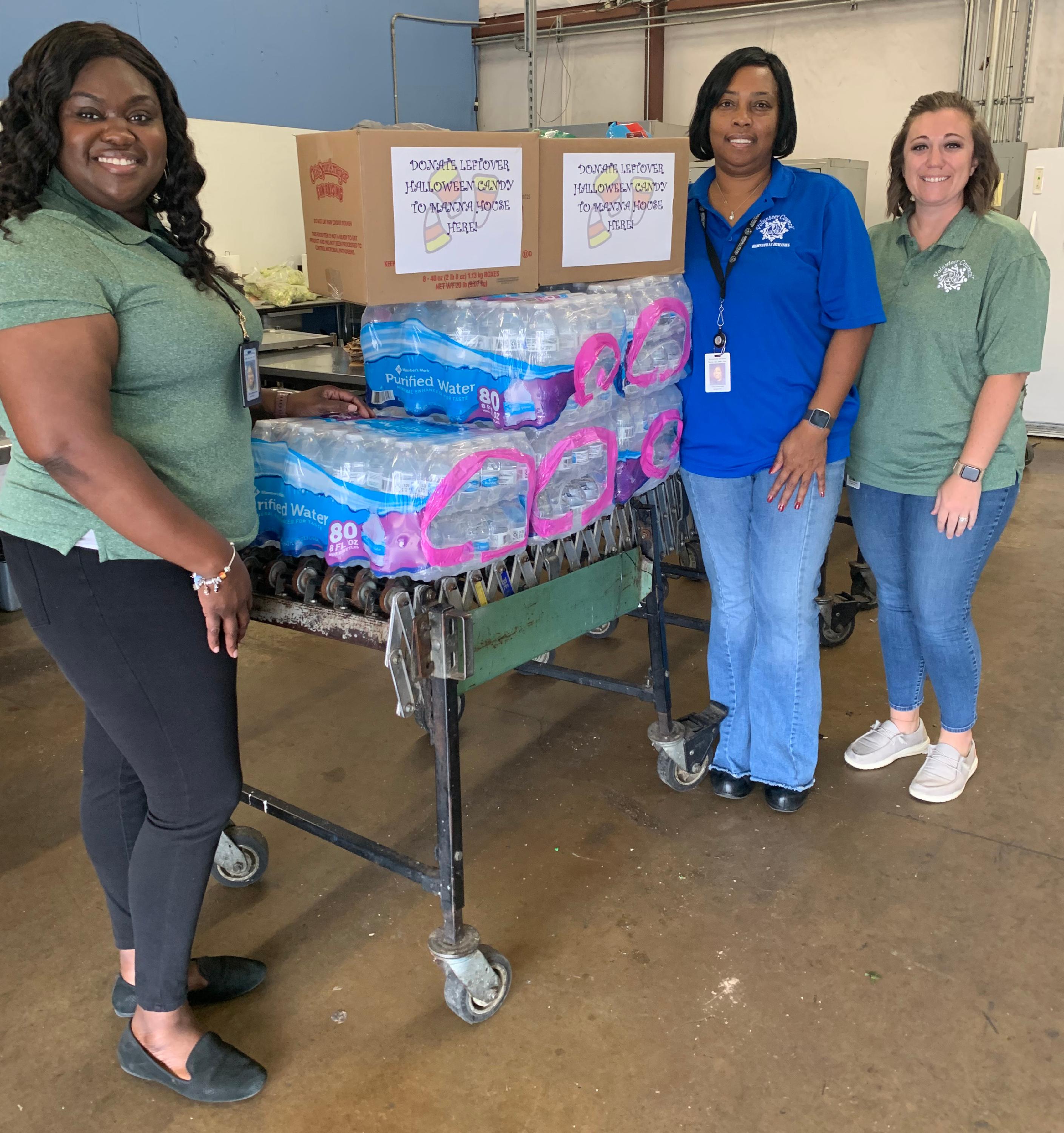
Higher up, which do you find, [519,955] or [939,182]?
[939,182]

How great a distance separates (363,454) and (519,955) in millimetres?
948

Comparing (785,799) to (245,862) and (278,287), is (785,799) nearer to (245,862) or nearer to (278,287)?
(245,862)

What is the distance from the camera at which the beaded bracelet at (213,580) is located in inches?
49.8

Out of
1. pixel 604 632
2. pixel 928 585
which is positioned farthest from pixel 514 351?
pixel 604 632

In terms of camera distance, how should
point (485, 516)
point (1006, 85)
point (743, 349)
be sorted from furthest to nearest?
point (1006, 85) < point (743, 349) < point (485, 516)

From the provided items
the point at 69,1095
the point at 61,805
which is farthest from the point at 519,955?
the point at 61,805

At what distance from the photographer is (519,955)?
179 cm

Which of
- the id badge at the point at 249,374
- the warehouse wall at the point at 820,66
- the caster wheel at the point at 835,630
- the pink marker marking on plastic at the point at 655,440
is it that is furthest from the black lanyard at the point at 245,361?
the warehouse wall at the point at 820,66

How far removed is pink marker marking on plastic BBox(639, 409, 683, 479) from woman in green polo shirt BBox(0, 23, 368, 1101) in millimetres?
807

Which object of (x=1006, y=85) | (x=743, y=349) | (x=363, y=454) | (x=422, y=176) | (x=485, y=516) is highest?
(x=1006, y=85)

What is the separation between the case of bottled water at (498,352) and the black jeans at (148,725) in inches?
22.7

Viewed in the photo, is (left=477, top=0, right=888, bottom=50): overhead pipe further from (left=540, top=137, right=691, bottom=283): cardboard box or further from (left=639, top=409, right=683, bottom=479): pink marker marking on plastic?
(left=639, top=409, right=683, bottom=479): pink marker marking on plastic

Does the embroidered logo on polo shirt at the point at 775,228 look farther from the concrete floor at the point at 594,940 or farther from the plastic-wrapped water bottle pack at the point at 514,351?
the concrete floor at the point at 594,940

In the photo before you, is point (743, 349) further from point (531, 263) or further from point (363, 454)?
point (363, 454)
